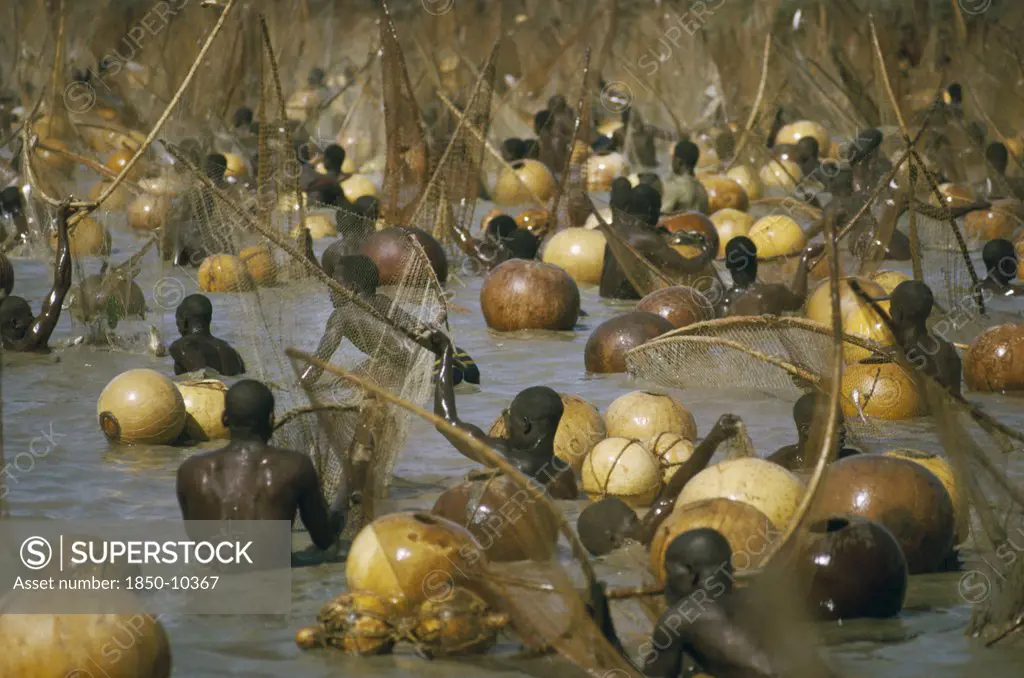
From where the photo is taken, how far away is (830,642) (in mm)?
6633

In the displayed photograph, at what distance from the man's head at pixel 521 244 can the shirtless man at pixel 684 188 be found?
2657 mm

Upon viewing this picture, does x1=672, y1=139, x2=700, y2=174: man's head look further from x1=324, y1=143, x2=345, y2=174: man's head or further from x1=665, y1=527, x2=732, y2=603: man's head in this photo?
x1=665, y1=527, x2=732, y2=603: man's head

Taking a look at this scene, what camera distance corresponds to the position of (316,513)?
7.46 metres

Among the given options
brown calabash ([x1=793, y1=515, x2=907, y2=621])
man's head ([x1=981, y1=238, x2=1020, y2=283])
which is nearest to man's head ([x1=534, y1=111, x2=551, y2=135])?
man's head ([x1=981, y1=238, x2=1020, y2=283])

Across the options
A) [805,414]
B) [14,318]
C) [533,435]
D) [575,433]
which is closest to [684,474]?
[533,435]

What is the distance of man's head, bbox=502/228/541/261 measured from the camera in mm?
15914

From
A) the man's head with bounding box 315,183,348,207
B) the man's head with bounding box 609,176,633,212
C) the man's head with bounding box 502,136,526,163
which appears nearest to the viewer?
the man's head with bounding box 609,176,633,212

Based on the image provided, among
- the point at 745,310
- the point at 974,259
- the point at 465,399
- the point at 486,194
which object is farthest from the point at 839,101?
the point at 465,399

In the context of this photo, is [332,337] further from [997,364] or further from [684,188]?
[684,188]

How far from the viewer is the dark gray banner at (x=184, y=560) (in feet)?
22.4

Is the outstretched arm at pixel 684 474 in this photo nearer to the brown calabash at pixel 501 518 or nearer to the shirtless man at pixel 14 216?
the brown calabash at pixel 501 518

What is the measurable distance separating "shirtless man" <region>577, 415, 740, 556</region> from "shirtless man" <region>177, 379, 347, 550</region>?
3.82 ft

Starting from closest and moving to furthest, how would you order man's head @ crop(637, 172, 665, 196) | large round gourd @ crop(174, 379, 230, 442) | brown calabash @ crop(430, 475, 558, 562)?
brown calabash @ crop(430, 475, 558, 562) < large round gourd @ crop(174, 379, 230, 442) < man's head @ crop(637, 172, 665, 196)

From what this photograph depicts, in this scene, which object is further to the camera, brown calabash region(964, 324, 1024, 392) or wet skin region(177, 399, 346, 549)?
brown calabash region(964, 324, 1024, 392)
